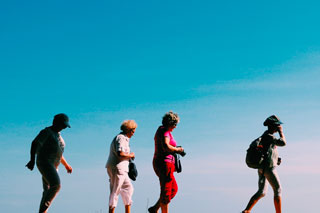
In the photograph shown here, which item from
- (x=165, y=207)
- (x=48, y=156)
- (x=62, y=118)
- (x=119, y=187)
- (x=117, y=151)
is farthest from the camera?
(x=165, y=207)

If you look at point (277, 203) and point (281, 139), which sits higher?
point (281, 139)

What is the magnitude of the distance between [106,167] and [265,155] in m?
3.84

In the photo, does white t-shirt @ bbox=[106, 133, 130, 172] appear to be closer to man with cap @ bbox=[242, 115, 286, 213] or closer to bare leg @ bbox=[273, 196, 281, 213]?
man with cap @ bbox=[242, 115, 286, 213]

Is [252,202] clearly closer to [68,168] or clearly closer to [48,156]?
[68,168]

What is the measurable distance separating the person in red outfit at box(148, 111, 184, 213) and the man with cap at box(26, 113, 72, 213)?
2.15 metres

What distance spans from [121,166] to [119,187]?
18.4 inches

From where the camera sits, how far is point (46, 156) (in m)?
9.12

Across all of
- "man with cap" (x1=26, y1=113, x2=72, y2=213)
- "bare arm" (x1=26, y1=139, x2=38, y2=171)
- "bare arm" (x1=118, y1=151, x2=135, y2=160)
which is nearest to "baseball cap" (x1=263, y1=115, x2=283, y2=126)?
"bare arm" (x1=118, y1=151, x2=135, y2=160)

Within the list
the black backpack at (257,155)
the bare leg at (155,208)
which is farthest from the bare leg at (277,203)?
the bare leg at (155,208)

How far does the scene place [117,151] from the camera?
9.62m

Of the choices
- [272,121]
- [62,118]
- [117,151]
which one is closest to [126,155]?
[117,151]

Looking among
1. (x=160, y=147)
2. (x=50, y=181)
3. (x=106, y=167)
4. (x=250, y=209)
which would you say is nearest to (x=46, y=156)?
(x=50, y=181)

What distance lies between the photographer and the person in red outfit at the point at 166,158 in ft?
32.3

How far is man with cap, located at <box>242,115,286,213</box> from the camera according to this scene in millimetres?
10430
